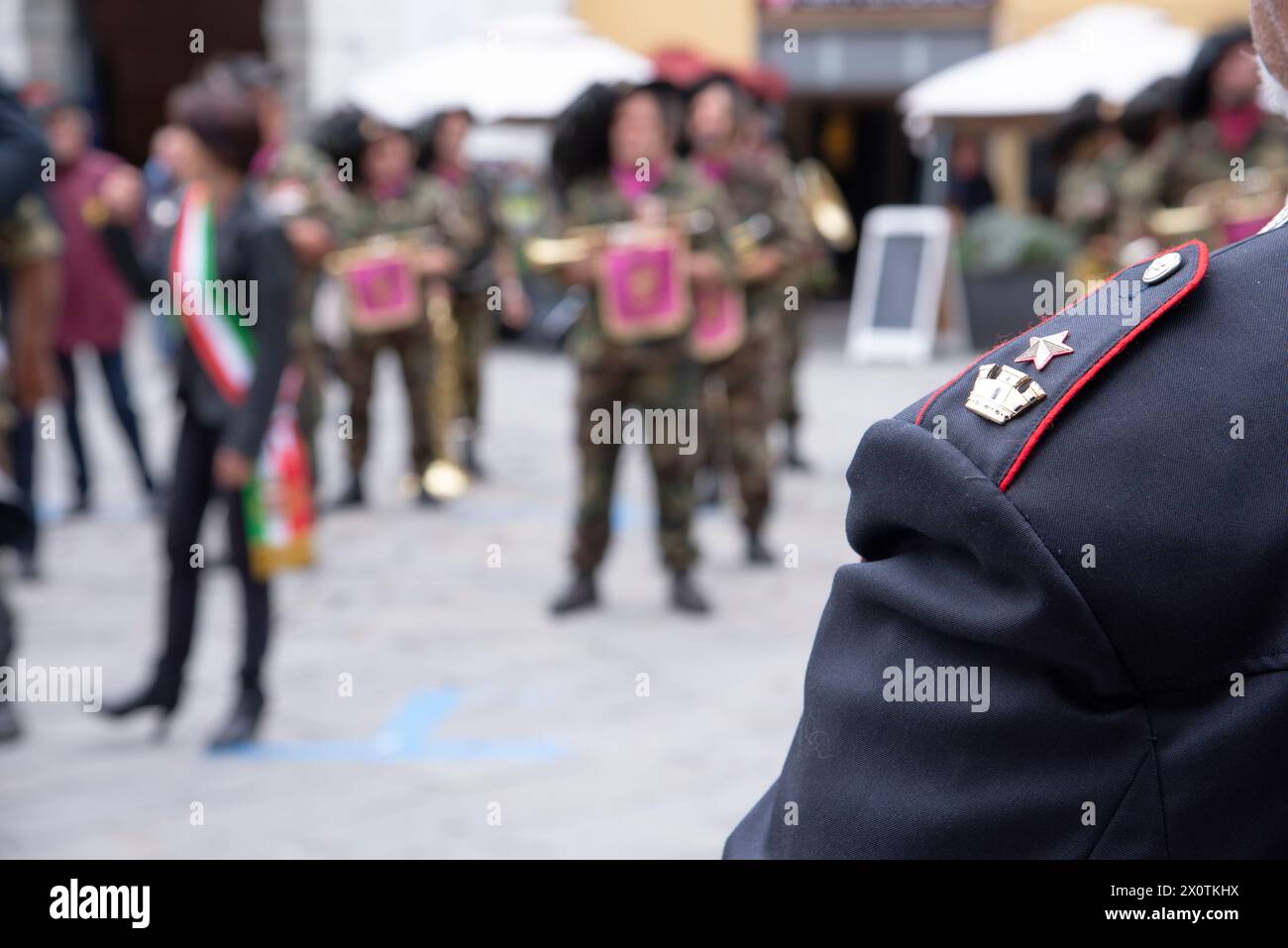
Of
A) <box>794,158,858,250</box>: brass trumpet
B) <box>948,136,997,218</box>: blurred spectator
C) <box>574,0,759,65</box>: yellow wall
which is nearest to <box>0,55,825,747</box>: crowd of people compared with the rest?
<box>794,158,858,250</box>: brass trumpet

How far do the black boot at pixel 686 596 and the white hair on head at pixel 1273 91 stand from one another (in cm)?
558

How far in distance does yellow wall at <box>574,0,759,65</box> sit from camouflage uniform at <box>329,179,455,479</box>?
11.5 m

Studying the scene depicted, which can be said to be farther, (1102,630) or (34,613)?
(34,613)

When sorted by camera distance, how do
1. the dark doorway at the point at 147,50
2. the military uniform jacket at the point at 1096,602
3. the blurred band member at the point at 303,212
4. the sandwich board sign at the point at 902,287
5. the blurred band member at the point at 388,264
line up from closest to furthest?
the military uniform jacket at the point at 1096,602 → the blurred band member at the point at 303,212 → the blurred band member at the point at 388,264 → the sandwich board sign at the point at 902,287 → the dark doorway at the point at 147,50

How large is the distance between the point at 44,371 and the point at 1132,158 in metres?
6.17

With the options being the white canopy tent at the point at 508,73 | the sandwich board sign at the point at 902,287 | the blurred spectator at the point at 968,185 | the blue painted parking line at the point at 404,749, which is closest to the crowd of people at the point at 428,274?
the blue painted parking line at the point at 404,749

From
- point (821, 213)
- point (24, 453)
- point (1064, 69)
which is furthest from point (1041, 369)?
point (1064, 69)

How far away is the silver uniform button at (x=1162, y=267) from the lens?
106 centimetres

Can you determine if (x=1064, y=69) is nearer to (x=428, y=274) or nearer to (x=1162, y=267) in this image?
(x=428, y=274)

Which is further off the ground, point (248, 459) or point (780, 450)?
point (248, 459)

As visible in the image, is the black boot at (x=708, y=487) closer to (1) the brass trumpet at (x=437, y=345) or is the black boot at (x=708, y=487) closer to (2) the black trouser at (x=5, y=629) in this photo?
(1) the brass trumpet at (x=437, y=345)
